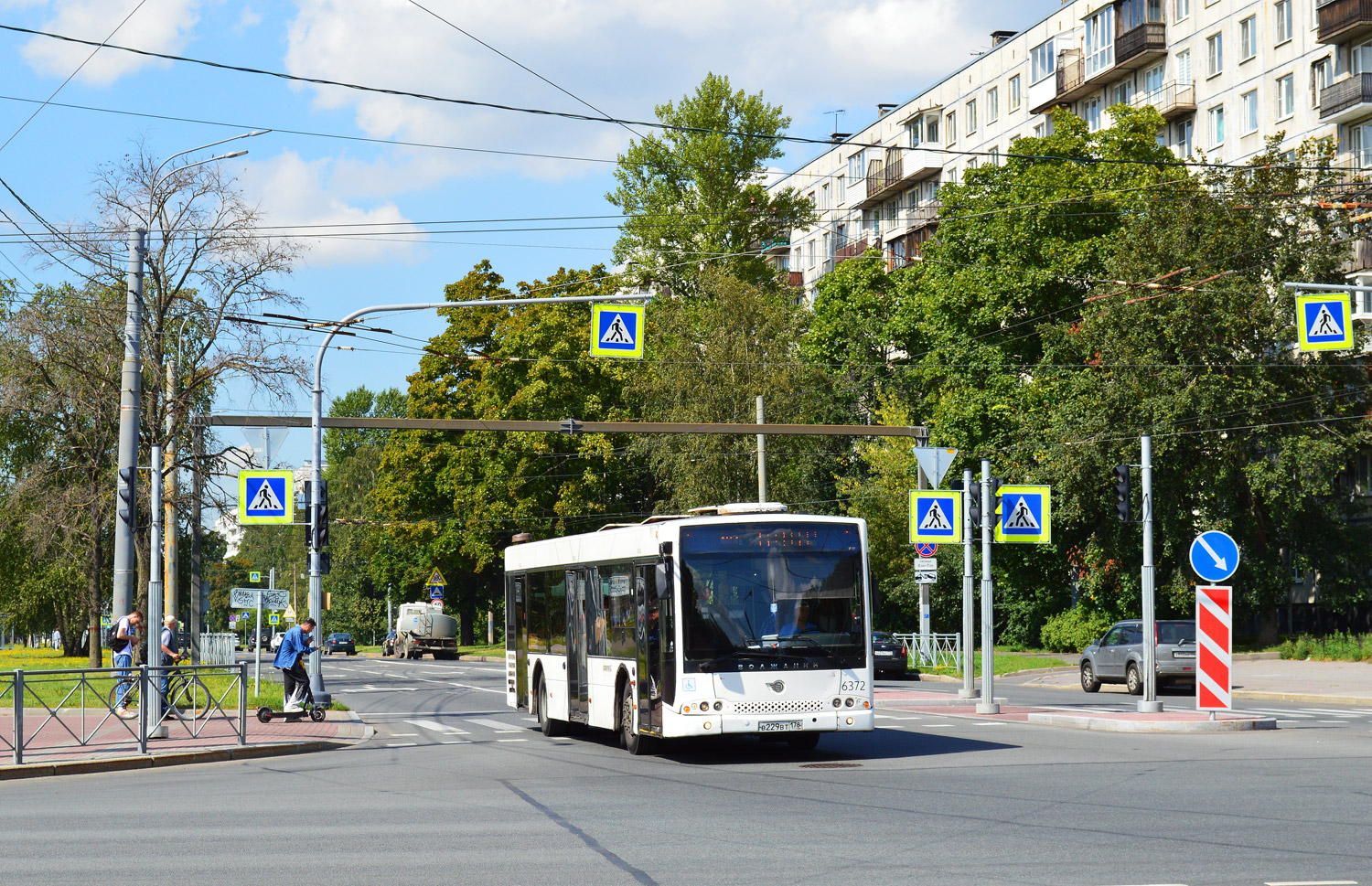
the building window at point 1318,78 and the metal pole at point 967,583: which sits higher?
the building window at point 1318,78

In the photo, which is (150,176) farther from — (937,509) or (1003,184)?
(1003,184)

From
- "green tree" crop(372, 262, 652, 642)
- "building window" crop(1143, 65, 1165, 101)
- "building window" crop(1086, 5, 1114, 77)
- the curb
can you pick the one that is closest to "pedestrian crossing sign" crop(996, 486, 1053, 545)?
the curb

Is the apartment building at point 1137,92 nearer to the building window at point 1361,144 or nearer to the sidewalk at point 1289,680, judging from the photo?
the building window at point 1361,144

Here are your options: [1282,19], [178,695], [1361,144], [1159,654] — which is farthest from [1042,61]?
[178,695]

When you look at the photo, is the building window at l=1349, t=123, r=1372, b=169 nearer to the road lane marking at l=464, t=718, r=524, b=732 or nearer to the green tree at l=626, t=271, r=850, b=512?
the green tree at l=626, t=271, r=850, b=512

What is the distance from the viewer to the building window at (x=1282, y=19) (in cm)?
5181

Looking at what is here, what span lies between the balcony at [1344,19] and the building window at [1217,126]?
6.19 meters

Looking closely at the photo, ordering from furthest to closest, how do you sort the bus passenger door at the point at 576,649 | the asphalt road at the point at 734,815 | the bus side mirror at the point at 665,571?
the bus passenger door at the point at 576,649 < the bus side mirror at the point at 665,571 < the asphalt road at the point at 734,815

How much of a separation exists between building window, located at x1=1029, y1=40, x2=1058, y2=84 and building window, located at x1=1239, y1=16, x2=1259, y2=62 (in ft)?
32.5

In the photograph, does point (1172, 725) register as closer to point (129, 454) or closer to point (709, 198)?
point (129, 454)

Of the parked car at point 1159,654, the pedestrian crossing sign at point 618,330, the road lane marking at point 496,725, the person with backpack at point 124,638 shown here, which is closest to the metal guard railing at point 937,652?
the parked car at point 1159,654

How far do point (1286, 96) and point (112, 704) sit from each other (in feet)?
153

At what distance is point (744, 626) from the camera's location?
1620 cm

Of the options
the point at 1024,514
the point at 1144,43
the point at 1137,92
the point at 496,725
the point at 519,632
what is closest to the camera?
the point at 519,632
